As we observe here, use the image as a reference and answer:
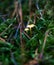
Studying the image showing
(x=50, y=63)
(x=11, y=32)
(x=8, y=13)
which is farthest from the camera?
(x=8, y=13)

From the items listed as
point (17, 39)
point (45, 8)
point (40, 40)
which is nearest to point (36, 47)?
point (40, 40)

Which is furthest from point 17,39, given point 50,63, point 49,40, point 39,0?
point 39,0

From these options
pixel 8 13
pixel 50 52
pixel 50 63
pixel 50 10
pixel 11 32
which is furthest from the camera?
pixel 8 13

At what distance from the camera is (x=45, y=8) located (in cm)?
229

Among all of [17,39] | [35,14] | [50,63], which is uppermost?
[35,14]

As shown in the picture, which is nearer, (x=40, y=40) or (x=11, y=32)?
(x=40, y=40)

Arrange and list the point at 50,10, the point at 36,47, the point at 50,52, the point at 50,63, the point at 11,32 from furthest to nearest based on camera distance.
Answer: the point at 50,10 → the point at 11,32 → the point at 36,47 → the point at 50,52 → the point at 50,63

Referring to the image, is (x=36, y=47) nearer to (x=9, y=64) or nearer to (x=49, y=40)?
(x=49, y=40)

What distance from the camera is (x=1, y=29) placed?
2104 mm

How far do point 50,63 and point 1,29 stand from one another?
0.74 m

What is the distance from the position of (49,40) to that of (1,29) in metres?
0.54

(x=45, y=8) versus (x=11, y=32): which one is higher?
(x=45, y=8)

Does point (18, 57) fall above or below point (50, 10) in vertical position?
below

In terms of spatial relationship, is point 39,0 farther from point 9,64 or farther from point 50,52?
point 9,64
